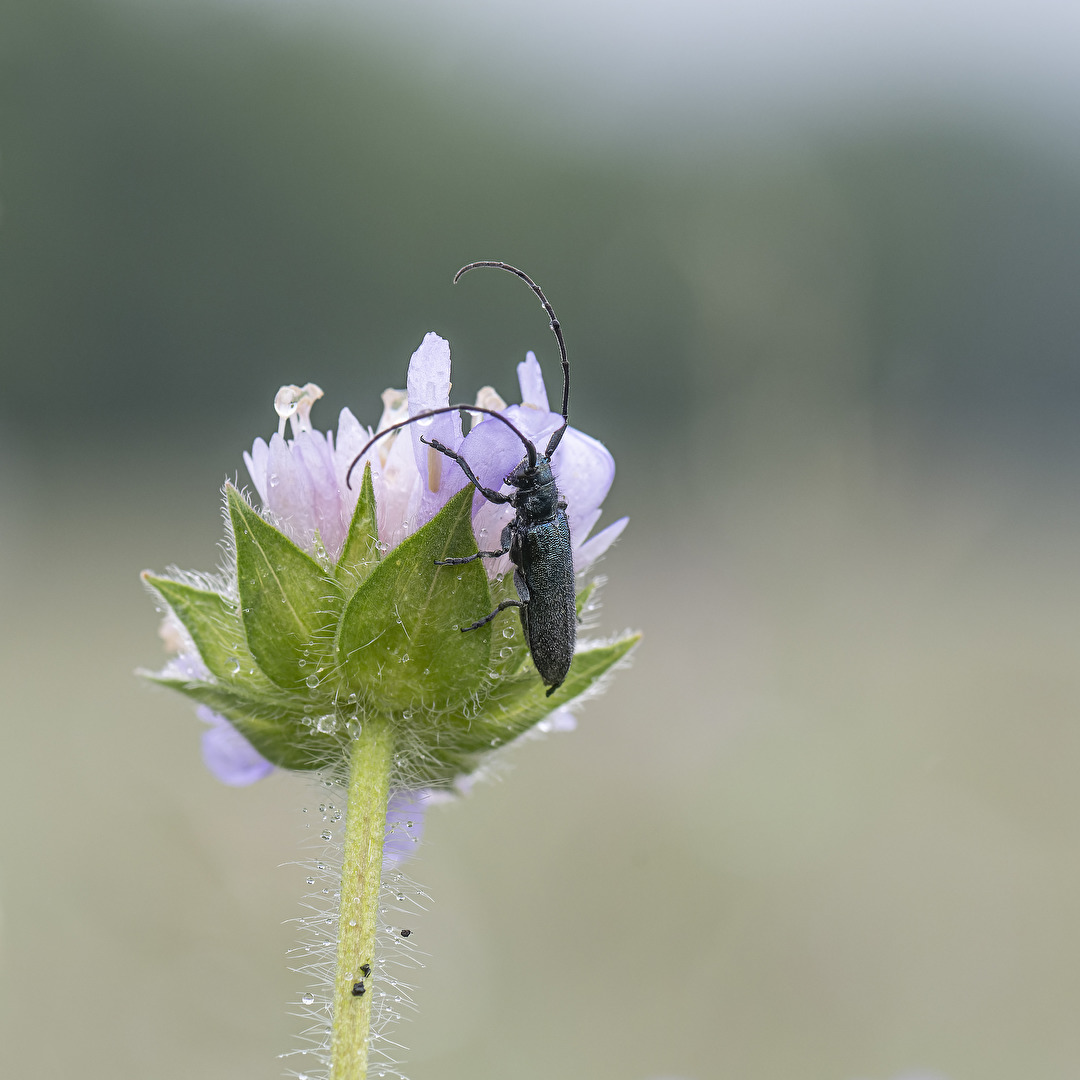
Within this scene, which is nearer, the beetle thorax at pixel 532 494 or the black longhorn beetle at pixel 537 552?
the black longhorn beetle at pixel 537 552

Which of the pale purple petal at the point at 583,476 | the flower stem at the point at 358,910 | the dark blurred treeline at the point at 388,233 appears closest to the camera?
the flower stem at the point at 358,910

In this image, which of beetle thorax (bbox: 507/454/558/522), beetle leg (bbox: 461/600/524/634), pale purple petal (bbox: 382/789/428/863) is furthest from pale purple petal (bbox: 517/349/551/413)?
pale purple petal (bbox: 382/789/428/863)

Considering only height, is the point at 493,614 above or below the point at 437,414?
below

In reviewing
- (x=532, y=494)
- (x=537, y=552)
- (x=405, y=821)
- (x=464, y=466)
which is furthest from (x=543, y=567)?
(x=405, y=821)

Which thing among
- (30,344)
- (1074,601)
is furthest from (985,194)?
(30,344)

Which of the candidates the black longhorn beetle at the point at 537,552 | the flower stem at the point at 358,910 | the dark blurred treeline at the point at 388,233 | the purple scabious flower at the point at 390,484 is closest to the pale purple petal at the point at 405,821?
the purple scabious flower at the point at 390,484

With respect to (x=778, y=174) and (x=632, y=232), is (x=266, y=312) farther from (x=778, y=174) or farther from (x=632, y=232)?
(x=778, y=174)

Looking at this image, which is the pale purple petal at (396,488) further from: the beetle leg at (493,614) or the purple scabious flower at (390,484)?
the beetle leg at (493,614)

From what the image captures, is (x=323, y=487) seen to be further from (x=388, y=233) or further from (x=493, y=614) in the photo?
(x=388, y=233)

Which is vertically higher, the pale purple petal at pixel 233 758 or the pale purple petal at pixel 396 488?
the pale purple petal at pixel 396 488
